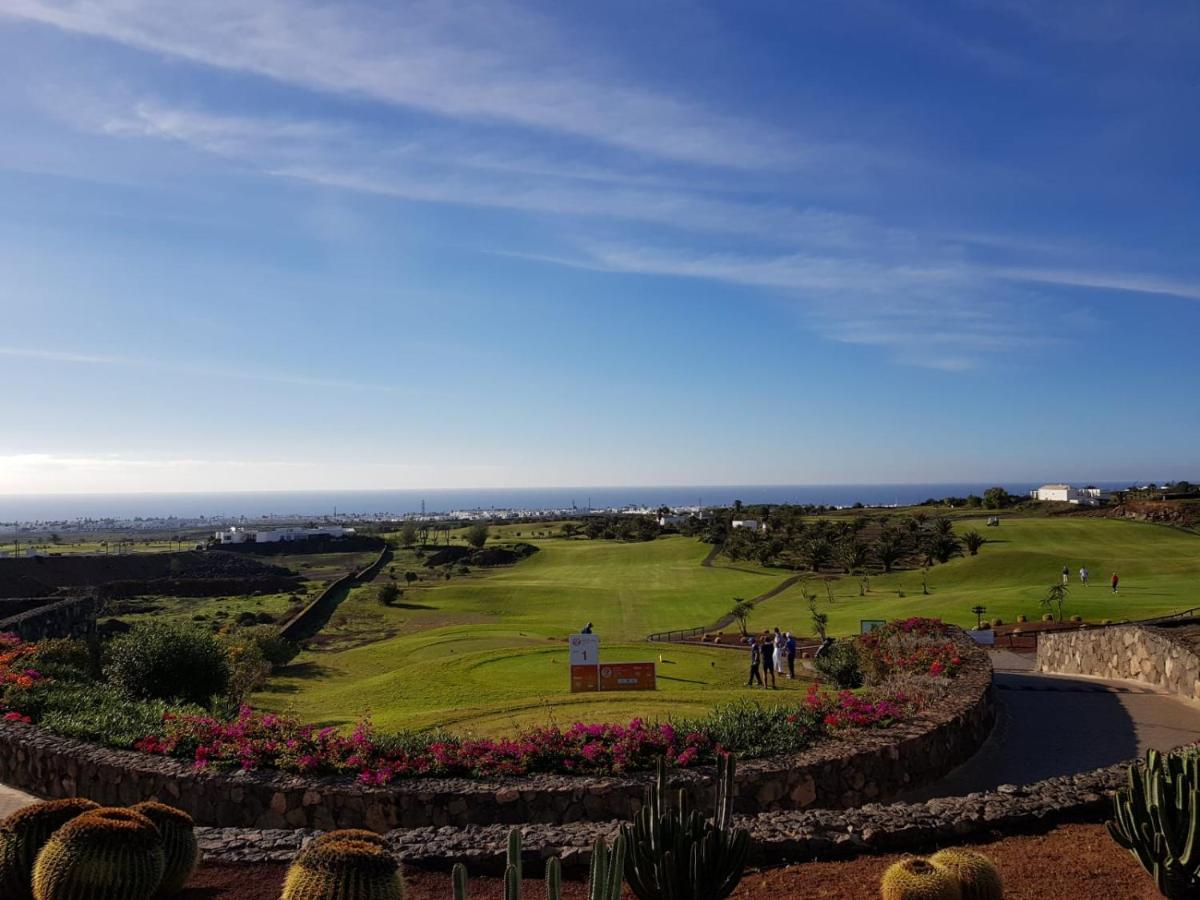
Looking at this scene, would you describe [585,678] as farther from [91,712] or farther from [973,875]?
[973,875]

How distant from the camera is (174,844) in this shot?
7527 mm

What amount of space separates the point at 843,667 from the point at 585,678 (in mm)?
7651

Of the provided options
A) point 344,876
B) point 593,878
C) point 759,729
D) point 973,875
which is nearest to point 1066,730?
point 759,729

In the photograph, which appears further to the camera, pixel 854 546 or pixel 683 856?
pixel 854 546

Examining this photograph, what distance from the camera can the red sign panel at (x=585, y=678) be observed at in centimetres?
2102

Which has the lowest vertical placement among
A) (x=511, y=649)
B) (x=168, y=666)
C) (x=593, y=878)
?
(x=511, y=649)

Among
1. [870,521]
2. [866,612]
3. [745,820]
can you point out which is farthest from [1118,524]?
[745,820]

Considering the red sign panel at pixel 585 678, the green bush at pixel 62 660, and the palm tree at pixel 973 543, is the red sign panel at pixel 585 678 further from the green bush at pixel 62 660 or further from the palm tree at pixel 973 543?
the palm tree at pixel 973 543

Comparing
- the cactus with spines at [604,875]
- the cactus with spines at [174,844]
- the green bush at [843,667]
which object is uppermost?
the cactus with spines at [604,875]

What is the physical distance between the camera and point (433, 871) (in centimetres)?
840

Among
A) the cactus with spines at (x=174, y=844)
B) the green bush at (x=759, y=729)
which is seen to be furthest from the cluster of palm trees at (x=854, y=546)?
the cactus with spines at (x=174, y=844)

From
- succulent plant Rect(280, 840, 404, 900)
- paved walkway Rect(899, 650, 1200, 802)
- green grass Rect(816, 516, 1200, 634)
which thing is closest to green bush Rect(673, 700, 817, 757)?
paved walkway Rect(899, 650, 1200, 802)

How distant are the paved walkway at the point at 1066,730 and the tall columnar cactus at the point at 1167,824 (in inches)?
233

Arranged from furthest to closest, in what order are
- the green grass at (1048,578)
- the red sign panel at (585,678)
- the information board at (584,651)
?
the green grass at (1048,578) → the information board at (584,651) → the red sign panel at (585,678)
